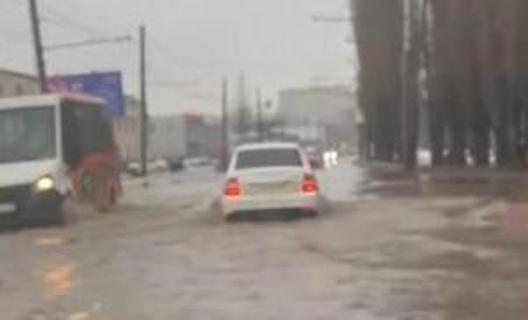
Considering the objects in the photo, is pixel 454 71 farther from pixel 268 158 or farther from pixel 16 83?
pixel 16 83

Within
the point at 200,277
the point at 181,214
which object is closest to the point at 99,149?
the point at 181,214

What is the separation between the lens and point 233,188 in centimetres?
2681

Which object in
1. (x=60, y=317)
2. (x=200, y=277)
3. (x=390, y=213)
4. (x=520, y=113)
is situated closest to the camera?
(x=60, y=317)

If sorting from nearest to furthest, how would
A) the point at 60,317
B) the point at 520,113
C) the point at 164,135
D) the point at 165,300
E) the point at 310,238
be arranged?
1. the point at 60,317
2. the point at 165,300
3. the point at 310,238
4. the point at 520,113
5. the point at 164,135

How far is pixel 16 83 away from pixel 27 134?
84166 millimetres

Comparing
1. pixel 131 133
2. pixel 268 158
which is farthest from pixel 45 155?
pixel 131 133

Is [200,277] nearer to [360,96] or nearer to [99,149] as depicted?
[99,149]

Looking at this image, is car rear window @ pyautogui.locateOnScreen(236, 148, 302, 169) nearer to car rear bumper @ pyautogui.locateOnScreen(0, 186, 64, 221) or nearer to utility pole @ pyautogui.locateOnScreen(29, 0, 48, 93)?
car rear bumper @ pyautogui.locateOnScreen(0, 186, 64, 221)

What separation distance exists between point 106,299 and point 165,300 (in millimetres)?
696

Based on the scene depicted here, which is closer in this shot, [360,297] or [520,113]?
[360,297]

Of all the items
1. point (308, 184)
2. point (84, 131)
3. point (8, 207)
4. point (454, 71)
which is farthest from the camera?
point (454, 71)

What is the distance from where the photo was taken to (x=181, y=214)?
31906 millimetres

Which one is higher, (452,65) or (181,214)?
(452,65)

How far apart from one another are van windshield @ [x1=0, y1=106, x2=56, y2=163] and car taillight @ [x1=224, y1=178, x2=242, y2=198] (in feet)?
13.9
